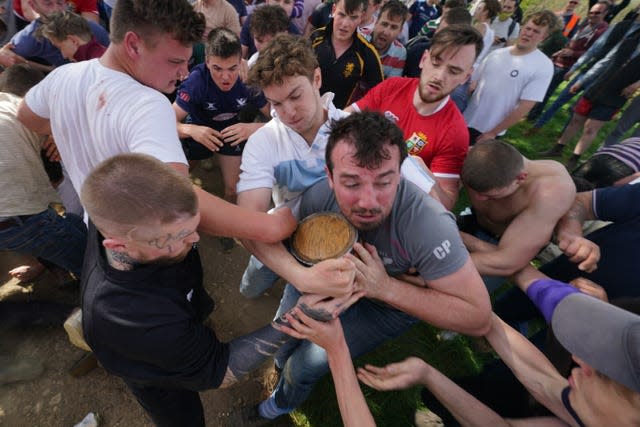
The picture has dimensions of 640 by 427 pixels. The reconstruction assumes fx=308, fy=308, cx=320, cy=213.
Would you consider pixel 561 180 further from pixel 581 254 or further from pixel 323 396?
pixel 323 396

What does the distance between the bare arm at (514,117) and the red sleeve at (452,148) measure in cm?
135

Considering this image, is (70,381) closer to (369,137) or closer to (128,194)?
(128,194)

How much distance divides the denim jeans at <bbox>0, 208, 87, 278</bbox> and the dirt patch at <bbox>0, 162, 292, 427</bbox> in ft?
2.74

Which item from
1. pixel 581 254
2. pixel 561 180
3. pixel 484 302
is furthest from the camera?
pixel 561 180

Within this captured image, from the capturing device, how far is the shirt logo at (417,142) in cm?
303

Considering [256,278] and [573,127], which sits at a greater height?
[573,127]

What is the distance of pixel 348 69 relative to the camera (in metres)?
4.09

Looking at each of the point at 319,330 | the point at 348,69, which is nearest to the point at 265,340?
the point at 319,330

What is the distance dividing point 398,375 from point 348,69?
12.1ft

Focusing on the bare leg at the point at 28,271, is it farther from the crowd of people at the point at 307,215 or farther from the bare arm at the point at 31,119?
the bare arm at the point at 31,119

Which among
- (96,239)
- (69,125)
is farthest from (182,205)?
(69,125)

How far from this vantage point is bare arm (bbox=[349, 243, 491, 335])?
1.88m

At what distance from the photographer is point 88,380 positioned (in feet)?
9.43

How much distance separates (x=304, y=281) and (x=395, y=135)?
1.05m
